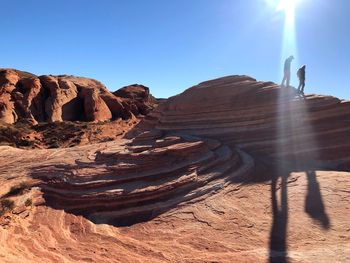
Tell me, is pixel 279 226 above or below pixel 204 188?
below

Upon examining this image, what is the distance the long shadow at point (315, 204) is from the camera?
7.65m

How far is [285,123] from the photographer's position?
12734 mm

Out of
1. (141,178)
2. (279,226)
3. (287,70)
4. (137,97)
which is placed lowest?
(279,226)

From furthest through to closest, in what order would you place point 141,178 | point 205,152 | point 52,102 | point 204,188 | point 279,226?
point 52,102 → point 205,152 → point 141,178 → point 204,188 → point 279,226

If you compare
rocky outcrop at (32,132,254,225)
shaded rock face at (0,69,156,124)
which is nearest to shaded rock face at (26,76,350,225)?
→ rocky outcrop at (32,132,254,225)

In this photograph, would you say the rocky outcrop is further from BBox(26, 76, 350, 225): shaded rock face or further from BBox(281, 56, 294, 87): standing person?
BBox(281, 56, 294, 87): standing person

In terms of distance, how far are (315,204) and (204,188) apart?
2852 millimetres

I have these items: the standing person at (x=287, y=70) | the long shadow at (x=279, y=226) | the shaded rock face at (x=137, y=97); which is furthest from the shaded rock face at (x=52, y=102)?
the long shadow at (x=279, y=226)

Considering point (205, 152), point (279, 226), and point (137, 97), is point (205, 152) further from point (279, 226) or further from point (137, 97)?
point (137, 97)

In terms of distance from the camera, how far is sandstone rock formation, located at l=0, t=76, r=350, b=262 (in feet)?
23.5

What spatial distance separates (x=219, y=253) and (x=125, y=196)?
3.39m

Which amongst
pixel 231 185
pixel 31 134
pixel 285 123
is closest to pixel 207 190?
pixel 231 185

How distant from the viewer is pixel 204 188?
970 cm

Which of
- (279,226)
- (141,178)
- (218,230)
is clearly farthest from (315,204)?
(141,178)
